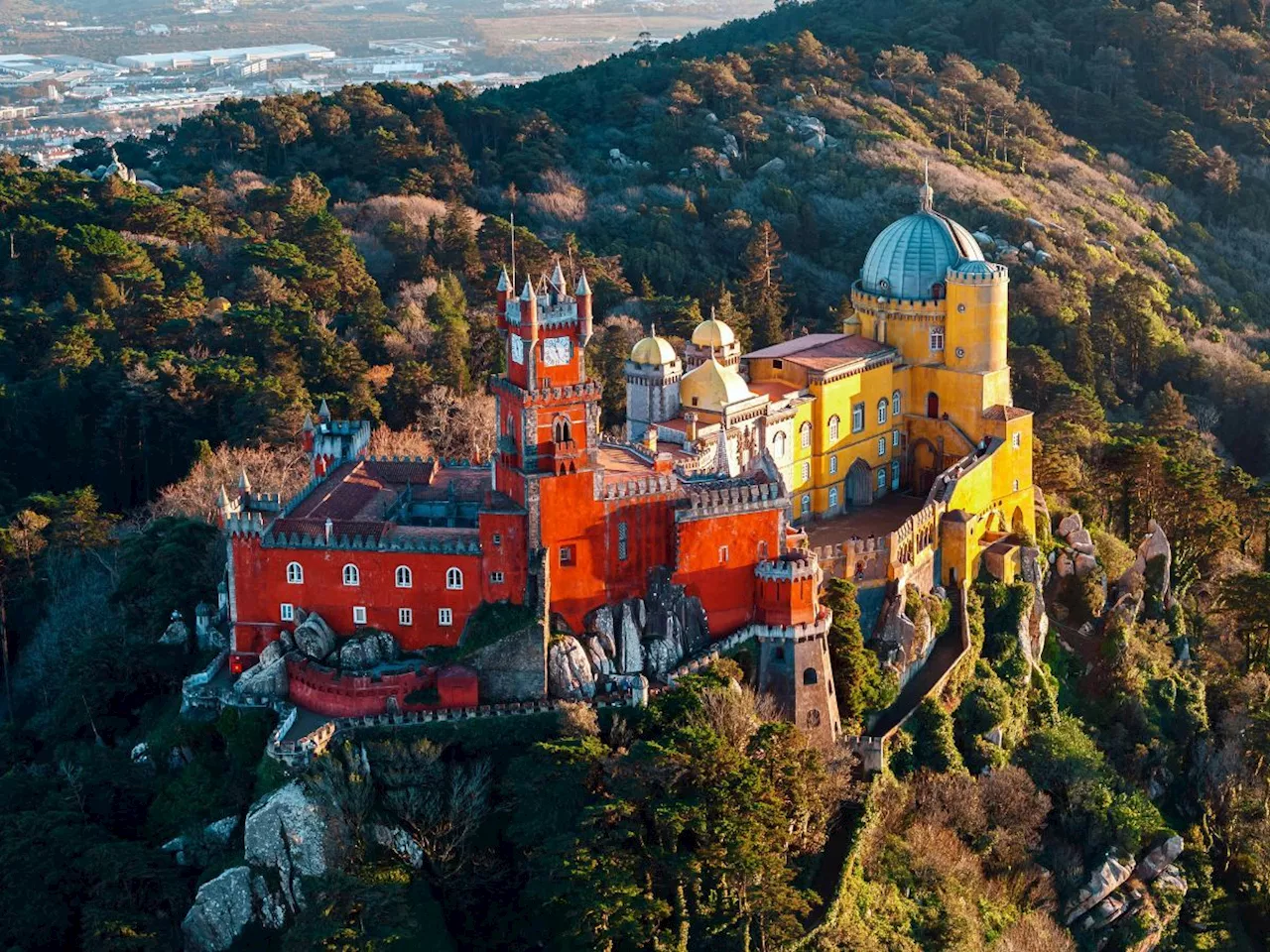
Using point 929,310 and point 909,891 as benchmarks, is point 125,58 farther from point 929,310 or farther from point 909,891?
point 909,891

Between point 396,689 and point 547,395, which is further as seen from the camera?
point 547,395

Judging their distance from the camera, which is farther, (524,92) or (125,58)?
(125,58)

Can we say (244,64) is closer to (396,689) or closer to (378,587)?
(378,587)

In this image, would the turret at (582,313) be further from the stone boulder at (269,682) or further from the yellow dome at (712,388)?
the stone boulder at (269,682)

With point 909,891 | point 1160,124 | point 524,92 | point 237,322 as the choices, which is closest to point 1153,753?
point 909,891

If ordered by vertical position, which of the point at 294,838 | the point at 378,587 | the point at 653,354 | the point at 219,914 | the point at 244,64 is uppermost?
the point at 653,354

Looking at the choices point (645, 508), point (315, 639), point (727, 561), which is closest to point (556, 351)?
point (645, 508)

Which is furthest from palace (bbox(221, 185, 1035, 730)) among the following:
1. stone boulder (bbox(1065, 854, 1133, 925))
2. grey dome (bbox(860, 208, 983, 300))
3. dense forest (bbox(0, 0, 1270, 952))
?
stone boulder (bbox(1065, 854, 1133, 925))
